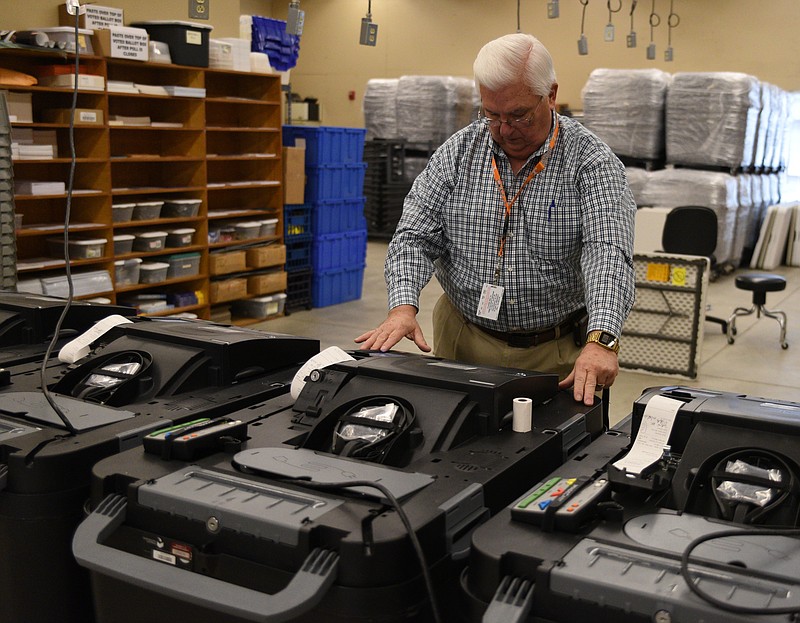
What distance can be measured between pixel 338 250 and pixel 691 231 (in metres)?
2.88

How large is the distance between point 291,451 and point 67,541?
0.38m

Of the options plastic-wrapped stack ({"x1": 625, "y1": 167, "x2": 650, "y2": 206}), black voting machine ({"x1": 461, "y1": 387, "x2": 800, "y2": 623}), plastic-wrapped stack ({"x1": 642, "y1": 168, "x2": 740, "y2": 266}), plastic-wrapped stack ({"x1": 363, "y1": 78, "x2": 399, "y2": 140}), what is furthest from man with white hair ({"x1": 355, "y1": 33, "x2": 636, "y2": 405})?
plastic-wrapped stack ({"x1": 363, "y1": 78, "x2": 399, "y2": 140})

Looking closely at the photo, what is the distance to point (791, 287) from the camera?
8555 mm

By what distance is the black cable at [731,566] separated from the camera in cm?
85

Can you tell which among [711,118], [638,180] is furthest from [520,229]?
[711,118]

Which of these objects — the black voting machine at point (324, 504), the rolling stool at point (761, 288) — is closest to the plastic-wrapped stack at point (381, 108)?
the rolling stool at point (761, 288)

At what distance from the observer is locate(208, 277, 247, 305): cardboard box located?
6.23 meters

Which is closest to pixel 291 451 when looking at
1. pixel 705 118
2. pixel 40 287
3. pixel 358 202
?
pixel 40 287

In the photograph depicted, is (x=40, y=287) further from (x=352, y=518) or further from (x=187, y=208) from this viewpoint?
(x=352, y=518)

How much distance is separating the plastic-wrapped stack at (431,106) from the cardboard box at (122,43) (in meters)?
5.19

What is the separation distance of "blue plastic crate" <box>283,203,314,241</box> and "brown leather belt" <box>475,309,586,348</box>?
4.84 m

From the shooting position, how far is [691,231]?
6090 mm

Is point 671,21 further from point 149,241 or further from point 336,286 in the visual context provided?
point 149,241

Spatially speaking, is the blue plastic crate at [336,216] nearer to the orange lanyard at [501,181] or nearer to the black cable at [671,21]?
the orange lanyard at [501,181]
